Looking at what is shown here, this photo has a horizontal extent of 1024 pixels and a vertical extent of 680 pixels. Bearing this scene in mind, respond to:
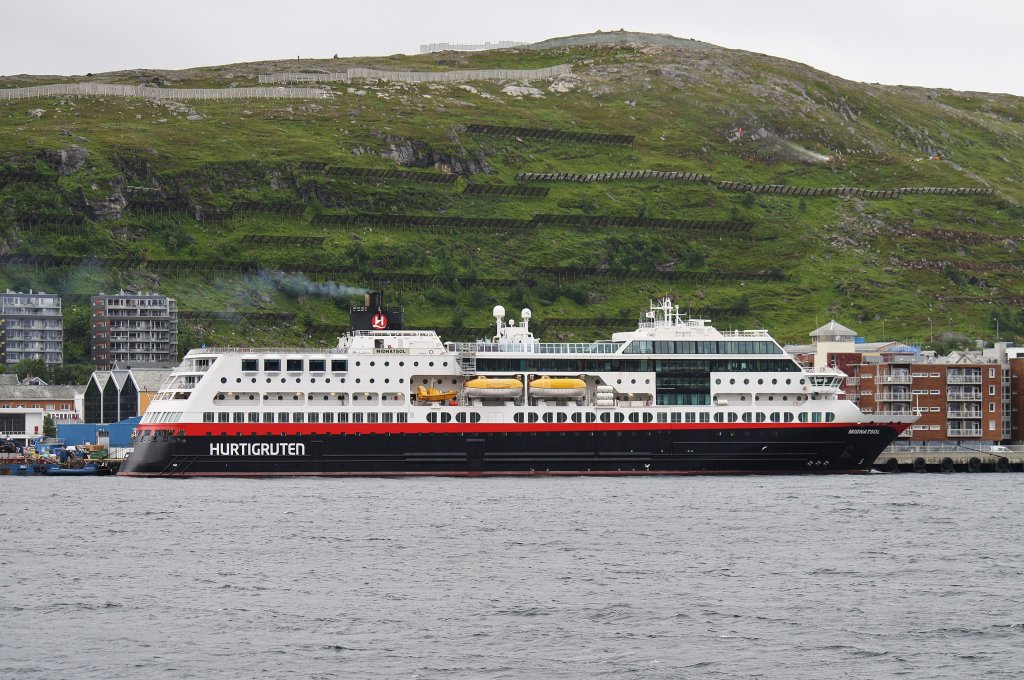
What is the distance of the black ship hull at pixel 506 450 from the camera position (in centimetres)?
8650

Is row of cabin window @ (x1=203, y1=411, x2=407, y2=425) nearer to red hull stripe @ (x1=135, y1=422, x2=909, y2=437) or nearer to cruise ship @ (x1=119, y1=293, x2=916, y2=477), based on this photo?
cruise ship @ (x1=119, y1=293, x2=916, y2=477)

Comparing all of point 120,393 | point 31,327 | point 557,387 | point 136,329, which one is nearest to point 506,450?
point 557,387

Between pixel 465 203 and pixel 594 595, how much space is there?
152 meters

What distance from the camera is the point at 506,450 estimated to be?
87.8 meters

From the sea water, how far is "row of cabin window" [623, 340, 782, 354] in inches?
764

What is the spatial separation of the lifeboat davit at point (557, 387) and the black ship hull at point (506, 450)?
1943mm


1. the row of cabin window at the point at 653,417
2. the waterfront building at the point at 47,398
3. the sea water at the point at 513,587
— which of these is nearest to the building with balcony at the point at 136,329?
the waterfront building at the point at 47,398

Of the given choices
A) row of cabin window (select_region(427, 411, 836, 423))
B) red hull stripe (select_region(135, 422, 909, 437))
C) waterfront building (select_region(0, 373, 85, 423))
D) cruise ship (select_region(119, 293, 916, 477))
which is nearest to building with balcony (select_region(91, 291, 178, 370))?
waterfront building (select_region(0, 373, 85, 423))

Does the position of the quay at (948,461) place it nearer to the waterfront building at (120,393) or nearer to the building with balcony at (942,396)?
the building with balcony at (942,396)

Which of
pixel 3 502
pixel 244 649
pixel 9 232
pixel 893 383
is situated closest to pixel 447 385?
pixel 3 502

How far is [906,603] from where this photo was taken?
41.7 m

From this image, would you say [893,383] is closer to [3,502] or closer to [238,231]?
[3,502]

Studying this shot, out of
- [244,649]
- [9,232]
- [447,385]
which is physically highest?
[9,232]

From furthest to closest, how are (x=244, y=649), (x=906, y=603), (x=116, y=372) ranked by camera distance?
(x=116, y=372) → (x=906, y=603) → (x=244, y=649)
